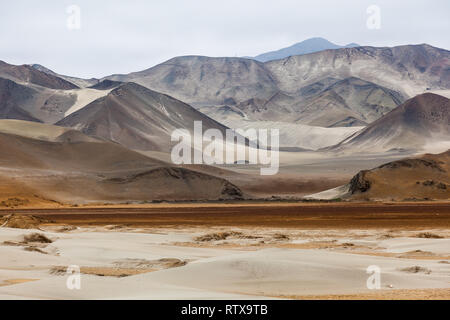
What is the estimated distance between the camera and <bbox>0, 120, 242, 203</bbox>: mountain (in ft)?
288

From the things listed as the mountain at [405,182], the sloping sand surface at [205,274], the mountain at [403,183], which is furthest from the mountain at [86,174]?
the sloping sand surface at [205,274]

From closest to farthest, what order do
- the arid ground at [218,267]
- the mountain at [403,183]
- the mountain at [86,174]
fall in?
the arid ground at [218,267], the mountain at [403,183], the mountain at [86,174]

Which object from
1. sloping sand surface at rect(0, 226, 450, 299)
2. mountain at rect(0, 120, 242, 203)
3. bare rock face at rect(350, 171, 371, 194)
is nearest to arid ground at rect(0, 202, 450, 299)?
sloping sand surface at rect(0, 226, 450, 299)

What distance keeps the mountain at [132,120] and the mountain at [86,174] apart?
43957mm

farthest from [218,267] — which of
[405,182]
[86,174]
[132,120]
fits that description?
[132,120]

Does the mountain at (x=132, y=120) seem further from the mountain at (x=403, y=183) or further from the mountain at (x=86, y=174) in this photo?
the mountain at (x=403, y=183)

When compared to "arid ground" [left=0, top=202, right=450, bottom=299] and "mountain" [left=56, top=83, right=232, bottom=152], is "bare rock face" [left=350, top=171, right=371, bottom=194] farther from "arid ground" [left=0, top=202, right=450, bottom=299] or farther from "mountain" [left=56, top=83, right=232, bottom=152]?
"mountain" [left=56, top=83, right=232, bottom=152]

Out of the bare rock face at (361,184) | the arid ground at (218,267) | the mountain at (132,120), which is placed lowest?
the bare rock face at (361,184)

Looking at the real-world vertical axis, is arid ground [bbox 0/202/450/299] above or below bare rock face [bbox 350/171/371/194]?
above

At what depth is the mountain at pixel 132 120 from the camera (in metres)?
170

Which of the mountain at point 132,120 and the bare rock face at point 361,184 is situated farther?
the mountain at point 132,120

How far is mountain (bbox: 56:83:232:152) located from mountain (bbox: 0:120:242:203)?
144ft

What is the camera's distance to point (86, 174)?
322 ft
